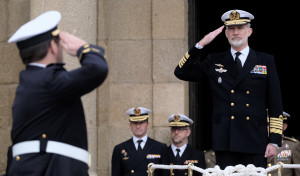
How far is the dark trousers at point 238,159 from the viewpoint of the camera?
18.5 feet

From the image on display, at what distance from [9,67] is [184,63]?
3.22 meters

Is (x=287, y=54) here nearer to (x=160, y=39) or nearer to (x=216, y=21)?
(x=216, y=21)

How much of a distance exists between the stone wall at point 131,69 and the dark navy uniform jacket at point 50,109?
163 inches

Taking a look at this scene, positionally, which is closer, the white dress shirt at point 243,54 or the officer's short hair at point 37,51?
the officer's short hair at point 37,51

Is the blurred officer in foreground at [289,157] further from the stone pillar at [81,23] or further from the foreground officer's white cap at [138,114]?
the stone pillar at [81,23]

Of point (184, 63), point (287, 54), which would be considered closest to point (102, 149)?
point (184, 63)

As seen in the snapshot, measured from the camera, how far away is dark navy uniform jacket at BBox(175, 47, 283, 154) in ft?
18.5

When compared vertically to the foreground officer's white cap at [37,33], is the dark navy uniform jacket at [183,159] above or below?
below

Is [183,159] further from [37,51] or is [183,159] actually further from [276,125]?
[37,51]

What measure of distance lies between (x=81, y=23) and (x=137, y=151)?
1.61 metres

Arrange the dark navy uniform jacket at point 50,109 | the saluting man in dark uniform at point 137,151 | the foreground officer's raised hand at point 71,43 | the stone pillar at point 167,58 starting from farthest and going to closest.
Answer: the stone pillar at point 167,58, the saluting man in dark uniform at point 137,151, the foreground officer's raised hand at point 71,43, the dark navy uniform jacket at point 50,109

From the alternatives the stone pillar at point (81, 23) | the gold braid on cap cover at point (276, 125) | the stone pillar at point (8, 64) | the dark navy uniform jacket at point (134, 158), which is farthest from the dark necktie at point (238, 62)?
the stone pillar at point (8, 64)

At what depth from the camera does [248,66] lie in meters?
5.71

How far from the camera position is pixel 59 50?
386 cm
